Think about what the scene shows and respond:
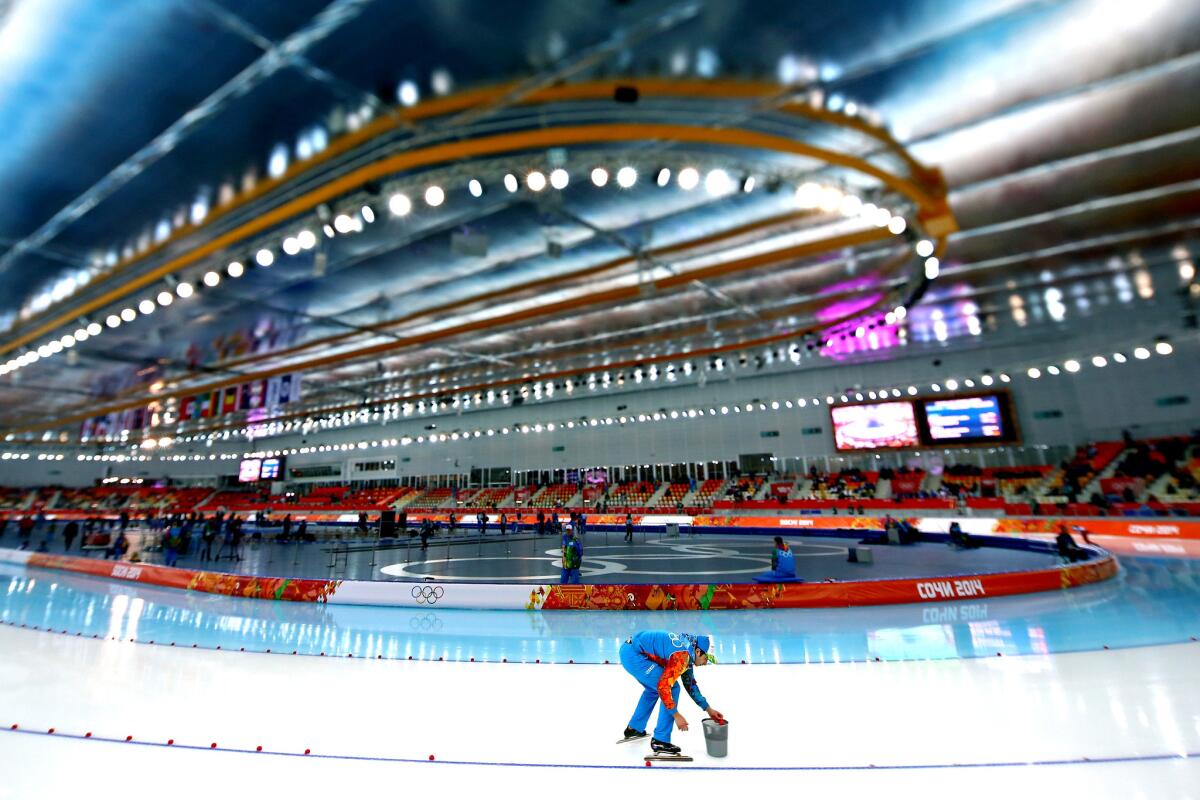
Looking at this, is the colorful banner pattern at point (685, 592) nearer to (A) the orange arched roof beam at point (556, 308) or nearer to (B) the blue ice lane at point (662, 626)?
(B) the blue ice lane at point (662, 626)

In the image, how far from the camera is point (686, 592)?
1136 cm

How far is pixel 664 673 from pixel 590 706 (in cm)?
193

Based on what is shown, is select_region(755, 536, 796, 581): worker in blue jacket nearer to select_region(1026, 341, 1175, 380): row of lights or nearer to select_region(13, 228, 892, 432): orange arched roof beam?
select_region(13, 228, 892, 432): orange arched roof beam

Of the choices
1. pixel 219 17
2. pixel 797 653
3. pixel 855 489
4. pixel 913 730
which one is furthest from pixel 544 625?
pixel 855 489

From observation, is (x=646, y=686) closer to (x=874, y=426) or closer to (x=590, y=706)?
(x=590, y=706)

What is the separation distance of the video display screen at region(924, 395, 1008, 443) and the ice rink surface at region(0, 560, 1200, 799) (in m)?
21.9

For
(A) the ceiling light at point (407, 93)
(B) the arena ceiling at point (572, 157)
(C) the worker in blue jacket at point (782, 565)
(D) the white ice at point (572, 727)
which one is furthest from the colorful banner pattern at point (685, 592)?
(A) the ceiling light at point (407, 93)

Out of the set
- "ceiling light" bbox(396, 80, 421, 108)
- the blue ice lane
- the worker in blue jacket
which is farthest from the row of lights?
"ceiling light" bbox(396, 80, 421, 108)

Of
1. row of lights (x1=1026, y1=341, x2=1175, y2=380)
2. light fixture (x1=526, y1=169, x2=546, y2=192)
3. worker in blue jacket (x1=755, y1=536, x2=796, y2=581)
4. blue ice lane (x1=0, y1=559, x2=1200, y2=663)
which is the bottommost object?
blue ice lane (x1=0, y1=559, x2=1200, y2=663)

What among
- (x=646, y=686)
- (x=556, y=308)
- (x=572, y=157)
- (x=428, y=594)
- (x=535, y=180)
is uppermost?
(x=556, y=308)

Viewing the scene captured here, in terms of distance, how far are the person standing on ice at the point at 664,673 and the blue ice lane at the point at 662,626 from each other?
3.18 metres

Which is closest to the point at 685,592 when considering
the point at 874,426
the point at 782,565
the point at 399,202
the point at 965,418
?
the point at 782,565

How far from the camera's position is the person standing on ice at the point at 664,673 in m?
4.60

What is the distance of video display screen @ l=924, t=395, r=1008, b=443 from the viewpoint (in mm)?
29156
